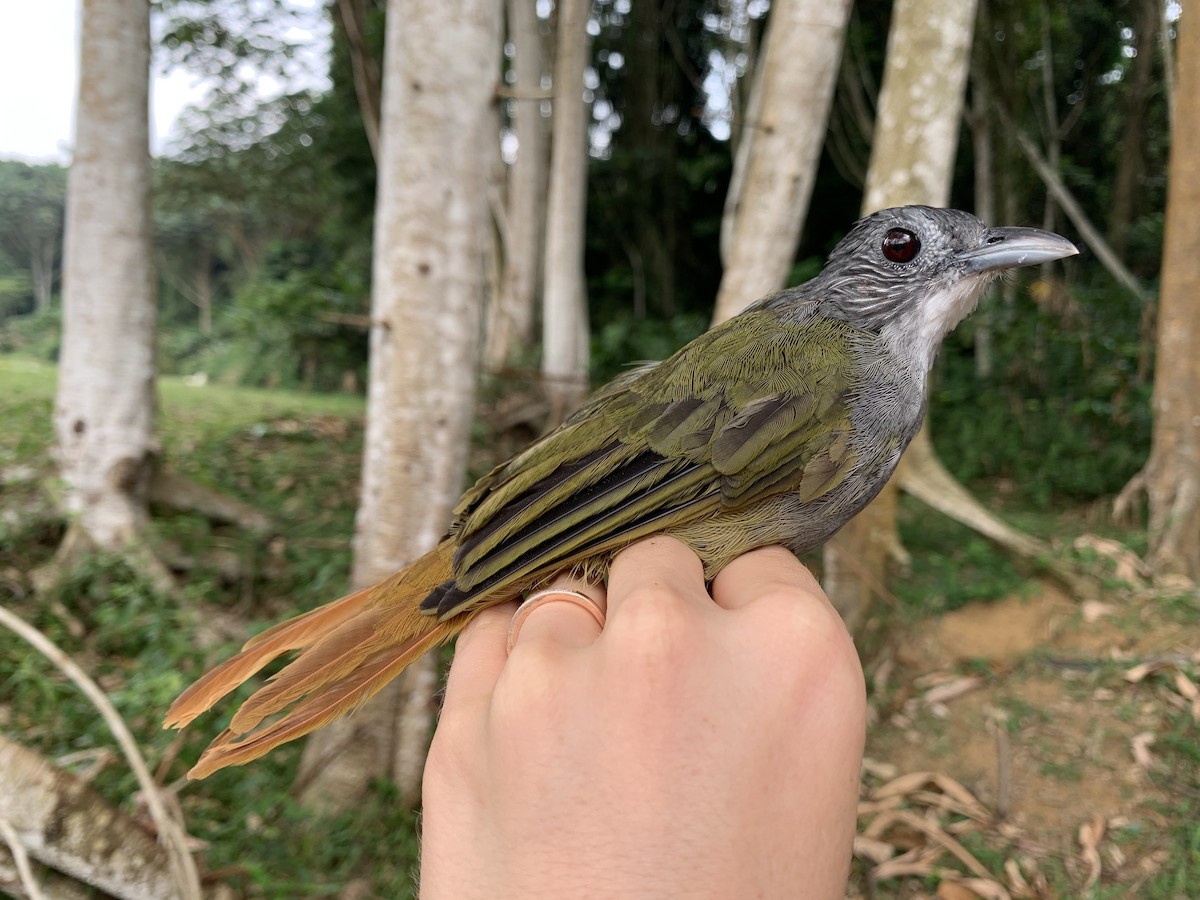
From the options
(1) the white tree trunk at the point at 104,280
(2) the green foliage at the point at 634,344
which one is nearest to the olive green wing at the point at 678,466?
(1) the white tree trunk at the point at 104,280

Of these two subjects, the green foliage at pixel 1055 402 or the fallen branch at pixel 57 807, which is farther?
the green foliage at pixel 1055 402

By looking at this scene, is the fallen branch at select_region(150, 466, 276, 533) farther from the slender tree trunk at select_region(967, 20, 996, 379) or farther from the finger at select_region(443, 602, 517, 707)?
Answer: the slender tree trunk at select_region(967, 20, 996, 379)

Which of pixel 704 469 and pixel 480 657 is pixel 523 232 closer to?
pixel 704 469

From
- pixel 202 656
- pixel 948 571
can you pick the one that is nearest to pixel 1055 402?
pixel 948 571

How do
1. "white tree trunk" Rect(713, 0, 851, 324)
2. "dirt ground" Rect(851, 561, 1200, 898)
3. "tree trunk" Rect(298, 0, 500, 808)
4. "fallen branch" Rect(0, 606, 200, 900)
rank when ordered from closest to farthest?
"fallen branch" Rect(0, 606, 200, 900) → "tree trunk" Rect(298, 0, 500, 808) → "dirt ground" Rect(851, 561, 1200, 898) → "white tree trunk" Rect(713, 0, 851, 324)

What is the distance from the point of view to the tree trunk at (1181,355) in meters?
4.07

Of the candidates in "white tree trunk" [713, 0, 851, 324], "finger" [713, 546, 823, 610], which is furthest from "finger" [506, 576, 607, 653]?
"white tree trunk" [713, 0, 851, 324]

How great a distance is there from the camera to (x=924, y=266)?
1.43 m

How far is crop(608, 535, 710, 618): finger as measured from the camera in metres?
0.96

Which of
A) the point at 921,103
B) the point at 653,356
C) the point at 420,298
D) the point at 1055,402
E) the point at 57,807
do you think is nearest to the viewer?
the point at 57,807

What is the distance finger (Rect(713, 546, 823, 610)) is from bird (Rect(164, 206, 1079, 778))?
0.17 ft

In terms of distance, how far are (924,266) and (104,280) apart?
391 centimetres

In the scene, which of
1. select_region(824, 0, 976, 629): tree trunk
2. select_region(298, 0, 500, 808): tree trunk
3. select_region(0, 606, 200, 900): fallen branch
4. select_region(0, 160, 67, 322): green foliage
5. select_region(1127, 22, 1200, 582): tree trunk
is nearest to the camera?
select_region(0, 606, 200, 900): fallen branch

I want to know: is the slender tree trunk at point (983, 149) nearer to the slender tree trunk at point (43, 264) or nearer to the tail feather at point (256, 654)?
the tail feather at point (256, 654)
